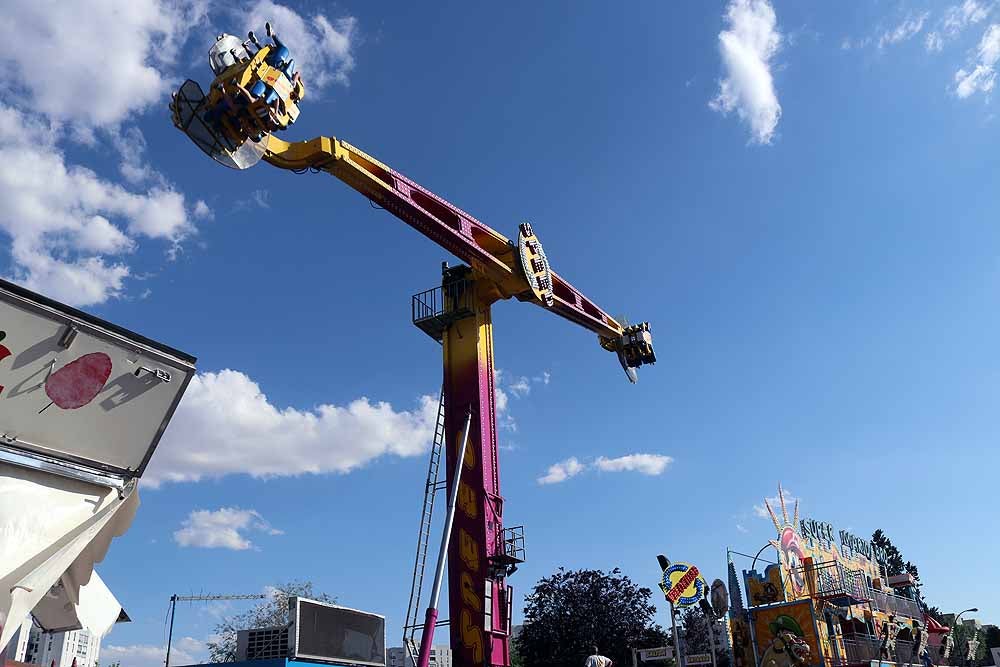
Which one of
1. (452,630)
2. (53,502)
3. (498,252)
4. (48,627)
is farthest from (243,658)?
(498,252)

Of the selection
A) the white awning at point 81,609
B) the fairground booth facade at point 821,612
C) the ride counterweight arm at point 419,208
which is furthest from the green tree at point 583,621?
the white awning at point 81,609

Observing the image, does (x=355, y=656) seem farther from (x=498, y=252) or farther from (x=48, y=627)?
(x=498, y=252)

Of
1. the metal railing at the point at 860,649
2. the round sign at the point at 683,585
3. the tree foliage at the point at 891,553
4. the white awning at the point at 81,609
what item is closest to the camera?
the white awning at the point at 81,609

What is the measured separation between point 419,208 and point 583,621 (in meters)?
28.4

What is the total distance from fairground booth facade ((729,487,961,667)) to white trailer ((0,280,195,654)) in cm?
2608

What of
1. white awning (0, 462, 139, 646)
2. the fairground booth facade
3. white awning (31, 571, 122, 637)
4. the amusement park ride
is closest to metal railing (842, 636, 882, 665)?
the fairground booth facade

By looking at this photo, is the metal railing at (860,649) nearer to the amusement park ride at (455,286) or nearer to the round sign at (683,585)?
the round sign at (683,585)

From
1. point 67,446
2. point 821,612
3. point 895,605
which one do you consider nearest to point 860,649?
point 821,612

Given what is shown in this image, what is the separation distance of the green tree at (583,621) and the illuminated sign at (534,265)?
2274 cm

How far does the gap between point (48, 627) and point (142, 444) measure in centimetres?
217

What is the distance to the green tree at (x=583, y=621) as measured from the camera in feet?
137

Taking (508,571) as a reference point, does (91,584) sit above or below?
below

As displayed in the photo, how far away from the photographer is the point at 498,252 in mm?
25797

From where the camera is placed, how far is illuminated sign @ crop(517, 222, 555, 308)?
2547 centimetres
